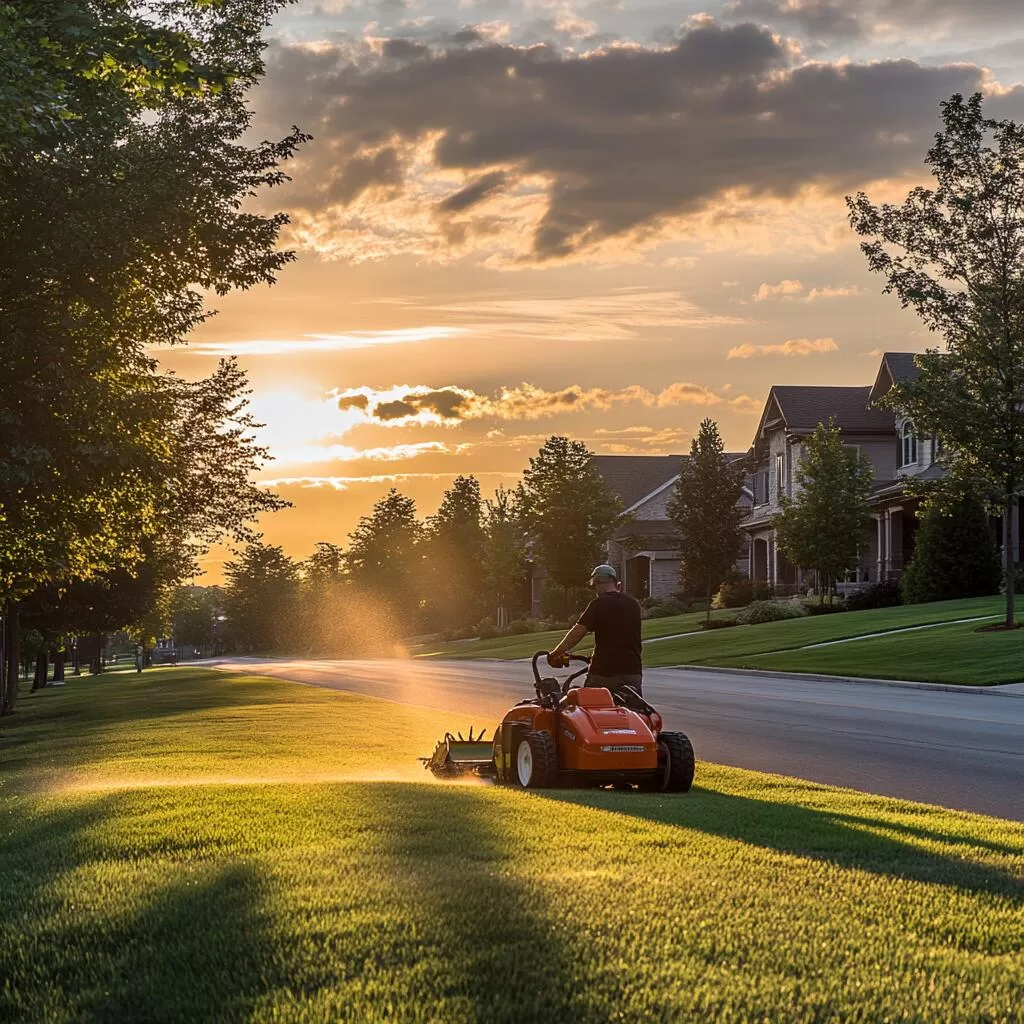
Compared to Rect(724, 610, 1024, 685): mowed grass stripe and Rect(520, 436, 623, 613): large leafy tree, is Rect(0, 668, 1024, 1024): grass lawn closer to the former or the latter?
Rect(724, 610, 1024, 685): mowed grass stripe

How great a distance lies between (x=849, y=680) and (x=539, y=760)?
2225cm

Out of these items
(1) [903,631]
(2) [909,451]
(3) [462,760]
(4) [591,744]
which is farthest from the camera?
(2) [909,451]

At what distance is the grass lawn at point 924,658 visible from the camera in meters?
30.3

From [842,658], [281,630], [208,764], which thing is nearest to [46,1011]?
[208,764]

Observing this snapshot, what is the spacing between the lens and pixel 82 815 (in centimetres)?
969

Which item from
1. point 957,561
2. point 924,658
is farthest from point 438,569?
point 924,658

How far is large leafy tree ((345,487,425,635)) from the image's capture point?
368 ft

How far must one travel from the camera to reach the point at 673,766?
1153cm

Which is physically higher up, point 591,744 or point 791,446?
point 791,446

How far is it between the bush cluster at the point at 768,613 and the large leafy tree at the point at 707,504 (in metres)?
10.2

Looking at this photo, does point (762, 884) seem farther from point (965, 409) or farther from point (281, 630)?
point (281, 630)

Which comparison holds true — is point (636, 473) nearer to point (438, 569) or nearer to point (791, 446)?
point (438, 569)

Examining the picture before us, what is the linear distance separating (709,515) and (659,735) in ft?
191

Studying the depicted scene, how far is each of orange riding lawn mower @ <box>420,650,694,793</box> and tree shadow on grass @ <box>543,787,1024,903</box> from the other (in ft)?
0.73
